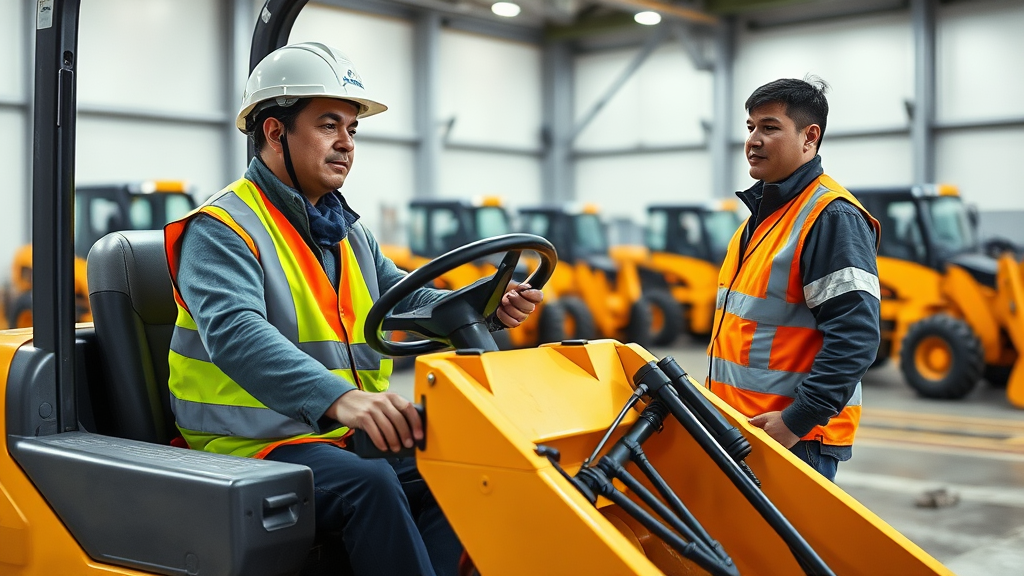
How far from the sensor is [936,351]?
28.6ft

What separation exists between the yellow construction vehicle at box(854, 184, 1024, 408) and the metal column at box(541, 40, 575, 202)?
9306 millimetres

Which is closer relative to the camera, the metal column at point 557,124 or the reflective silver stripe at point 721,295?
the reflective silver stripe at point 721,295

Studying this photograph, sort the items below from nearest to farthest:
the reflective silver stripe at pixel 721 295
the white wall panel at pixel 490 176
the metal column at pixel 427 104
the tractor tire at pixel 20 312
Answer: the reflective silver stripe at pixel 721 295, the tractor tire at pixel 20 312, the metal column at pixel 427 104, the white wall panel at pixel 490 176

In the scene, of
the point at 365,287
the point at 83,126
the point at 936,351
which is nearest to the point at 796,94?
the point at 365,287

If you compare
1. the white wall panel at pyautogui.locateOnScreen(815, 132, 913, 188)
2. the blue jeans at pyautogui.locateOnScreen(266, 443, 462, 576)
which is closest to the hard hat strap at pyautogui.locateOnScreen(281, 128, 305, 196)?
the blue jeans at pyautogui.locateOnScreen(266, 443, 462, 576)

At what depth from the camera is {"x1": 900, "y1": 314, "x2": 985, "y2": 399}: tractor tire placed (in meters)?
8.35

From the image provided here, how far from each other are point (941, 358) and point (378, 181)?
9033 mm

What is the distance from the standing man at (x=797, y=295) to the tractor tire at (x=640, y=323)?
29.6 ft

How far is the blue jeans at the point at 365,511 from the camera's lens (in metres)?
1.94

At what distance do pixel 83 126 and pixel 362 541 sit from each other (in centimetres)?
1139

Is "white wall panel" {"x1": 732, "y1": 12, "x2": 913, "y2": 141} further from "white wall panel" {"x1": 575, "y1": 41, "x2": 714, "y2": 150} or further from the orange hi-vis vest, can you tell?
the orange hi-vis vest

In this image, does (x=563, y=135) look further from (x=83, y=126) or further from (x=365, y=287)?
(x=365, y=287)

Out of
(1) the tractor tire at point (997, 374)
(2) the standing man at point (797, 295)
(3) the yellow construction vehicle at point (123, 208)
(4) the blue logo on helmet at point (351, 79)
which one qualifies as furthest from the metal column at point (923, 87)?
(4) the blue logo on helmet at point (351, 79)

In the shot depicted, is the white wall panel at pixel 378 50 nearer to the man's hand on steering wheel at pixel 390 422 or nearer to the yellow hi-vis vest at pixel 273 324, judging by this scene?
the yellow hi-vis vest at pixel 273 324
